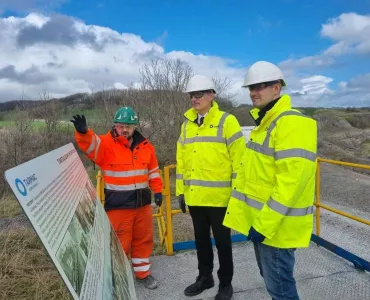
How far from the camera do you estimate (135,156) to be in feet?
11.4

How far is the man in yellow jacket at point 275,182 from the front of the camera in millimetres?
2025

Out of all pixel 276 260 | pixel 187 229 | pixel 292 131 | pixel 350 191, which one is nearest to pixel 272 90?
pixel 292 131

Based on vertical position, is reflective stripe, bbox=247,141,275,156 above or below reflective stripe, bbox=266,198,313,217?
above

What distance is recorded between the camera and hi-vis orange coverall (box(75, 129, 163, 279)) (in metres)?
3.42

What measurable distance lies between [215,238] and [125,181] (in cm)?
106

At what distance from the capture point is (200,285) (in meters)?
3.47

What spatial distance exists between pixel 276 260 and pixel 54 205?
1476 millimetres

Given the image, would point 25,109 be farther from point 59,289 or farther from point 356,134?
point 356,134

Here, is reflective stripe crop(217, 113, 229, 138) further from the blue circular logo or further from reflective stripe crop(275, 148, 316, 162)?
the blue circular logo

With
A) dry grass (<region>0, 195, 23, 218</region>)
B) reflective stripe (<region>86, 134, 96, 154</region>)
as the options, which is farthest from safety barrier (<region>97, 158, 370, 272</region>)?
dry grass (<region>0, 195, 23, 218</region>)

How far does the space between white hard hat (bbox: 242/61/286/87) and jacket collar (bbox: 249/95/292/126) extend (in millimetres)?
148

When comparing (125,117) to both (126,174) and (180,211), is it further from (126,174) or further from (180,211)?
(180,211)

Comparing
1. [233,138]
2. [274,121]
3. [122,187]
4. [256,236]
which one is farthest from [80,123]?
[256,236]

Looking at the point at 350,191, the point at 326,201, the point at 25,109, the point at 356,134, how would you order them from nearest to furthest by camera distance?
the point at 326,201 < the point at 350,191 < the point at 25,109 < the point at 356,134
